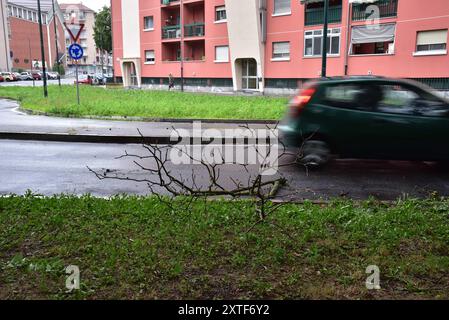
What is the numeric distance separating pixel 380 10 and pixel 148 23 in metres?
23.8

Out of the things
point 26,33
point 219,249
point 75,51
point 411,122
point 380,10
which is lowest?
point 219,249

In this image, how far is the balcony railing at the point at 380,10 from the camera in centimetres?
2570

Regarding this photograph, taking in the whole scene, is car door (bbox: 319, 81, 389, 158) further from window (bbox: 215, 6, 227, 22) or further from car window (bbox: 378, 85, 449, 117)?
window (bbox: 215, 6, 227, 22)

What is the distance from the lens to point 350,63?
2770cm

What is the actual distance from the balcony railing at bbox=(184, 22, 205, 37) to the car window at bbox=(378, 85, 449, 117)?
102 feet

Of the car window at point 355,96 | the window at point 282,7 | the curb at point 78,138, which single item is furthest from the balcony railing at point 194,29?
the car window at point 355,96

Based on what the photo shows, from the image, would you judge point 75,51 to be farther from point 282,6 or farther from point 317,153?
point 282,6

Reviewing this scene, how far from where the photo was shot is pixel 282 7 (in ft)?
103

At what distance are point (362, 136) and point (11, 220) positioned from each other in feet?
19.5

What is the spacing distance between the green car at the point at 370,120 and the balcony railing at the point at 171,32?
3315 centimetres

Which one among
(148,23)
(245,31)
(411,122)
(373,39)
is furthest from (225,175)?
(148,23)

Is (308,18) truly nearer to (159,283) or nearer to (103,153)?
(103,153)

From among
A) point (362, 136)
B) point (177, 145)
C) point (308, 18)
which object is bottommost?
point (177, 145)
